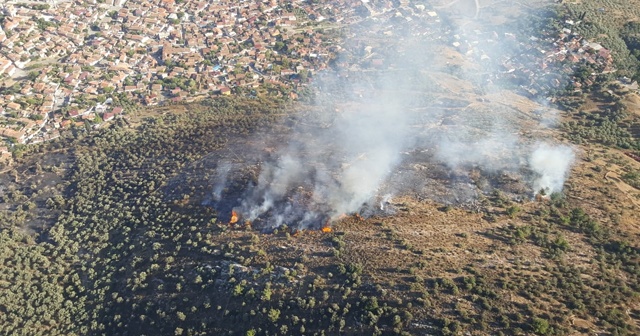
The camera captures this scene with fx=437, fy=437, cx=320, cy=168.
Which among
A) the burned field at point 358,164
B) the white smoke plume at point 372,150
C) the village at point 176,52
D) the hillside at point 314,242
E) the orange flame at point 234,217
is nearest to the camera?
the hillside at point 314,242

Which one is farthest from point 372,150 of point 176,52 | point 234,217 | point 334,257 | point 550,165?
point 176,52

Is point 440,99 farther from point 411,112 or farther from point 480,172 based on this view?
point 480,172

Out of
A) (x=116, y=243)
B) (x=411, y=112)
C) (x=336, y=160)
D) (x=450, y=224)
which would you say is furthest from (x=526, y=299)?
(x=116, y=243)

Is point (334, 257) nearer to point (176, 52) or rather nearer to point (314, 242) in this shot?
point (314, 242)

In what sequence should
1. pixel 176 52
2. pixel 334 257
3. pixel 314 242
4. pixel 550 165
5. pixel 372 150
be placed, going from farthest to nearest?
pixel 176 52 → pixel 372 150 → pixel 550 165 → pixel 314 242 → pixel 334 257

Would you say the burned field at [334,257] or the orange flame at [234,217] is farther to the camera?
the orange flame at [234,217]

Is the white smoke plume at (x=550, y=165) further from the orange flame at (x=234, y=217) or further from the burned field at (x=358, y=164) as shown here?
the orange flame at (x=234, y=217)

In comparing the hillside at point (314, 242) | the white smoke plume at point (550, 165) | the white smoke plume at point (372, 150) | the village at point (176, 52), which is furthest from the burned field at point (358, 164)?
the village at point (176, 52)

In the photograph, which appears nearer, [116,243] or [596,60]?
[116,243]
